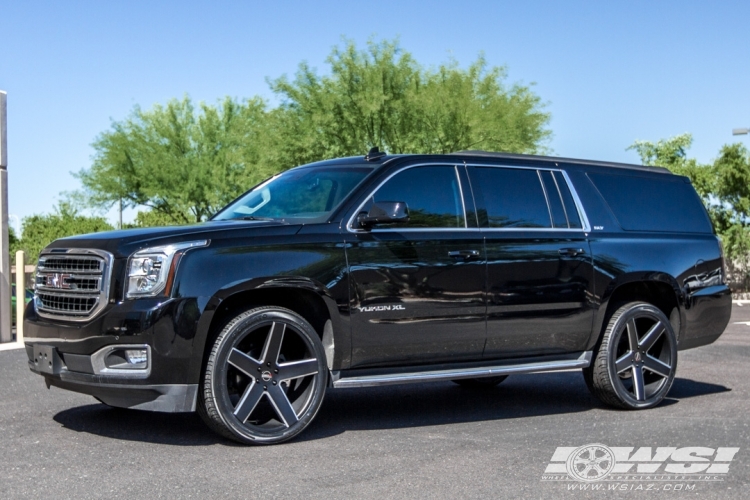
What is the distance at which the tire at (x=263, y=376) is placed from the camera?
21.5 feet

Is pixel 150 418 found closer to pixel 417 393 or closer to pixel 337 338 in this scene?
pixel 337 338

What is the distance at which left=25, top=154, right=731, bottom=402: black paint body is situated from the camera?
6.48 metres

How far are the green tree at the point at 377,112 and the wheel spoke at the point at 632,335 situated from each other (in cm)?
2892

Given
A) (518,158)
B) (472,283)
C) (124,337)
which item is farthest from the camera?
(518,158)

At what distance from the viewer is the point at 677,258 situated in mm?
8961

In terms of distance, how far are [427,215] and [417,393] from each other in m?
2.51

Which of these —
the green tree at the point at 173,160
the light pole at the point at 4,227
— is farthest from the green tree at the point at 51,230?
the light pole at the point at 4,227

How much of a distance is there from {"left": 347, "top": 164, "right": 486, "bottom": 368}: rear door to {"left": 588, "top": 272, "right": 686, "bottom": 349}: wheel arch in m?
1.25

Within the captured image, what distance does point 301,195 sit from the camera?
7.81m

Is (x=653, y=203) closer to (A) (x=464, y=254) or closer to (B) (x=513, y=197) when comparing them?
(B) (x=513, y=197)

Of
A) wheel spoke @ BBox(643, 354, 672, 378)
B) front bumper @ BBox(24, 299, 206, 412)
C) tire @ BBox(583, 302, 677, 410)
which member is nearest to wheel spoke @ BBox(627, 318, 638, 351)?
tire @ BBox(583, 302, 677, 410)

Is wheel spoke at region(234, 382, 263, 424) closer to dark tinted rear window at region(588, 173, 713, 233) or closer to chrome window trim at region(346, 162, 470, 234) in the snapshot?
chrome window trim at region(346, 162, 470, 234)

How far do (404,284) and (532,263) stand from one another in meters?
1.20

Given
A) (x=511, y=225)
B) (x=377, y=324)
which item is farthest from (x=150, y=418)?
(x=511, y=225)
